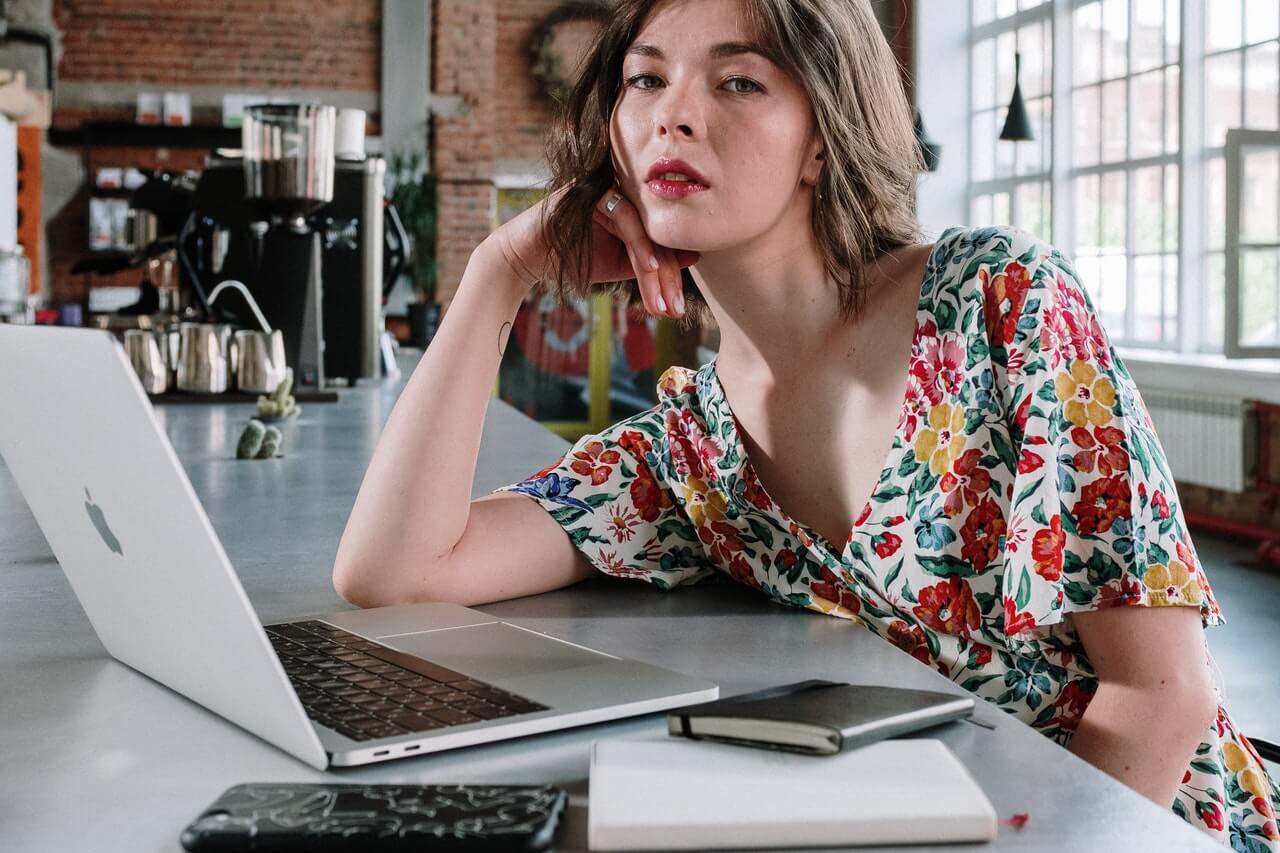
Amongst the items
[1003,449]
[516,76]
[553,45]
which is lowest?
[1003,449]

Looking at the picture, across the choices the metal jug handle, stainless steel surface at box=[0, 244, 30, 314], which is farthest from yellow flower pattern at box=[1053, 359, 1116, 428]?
stainless steel surface at box=[0, 244, 30, 314]

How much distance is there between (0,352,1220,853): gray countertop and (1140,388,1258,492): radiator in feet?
15.3

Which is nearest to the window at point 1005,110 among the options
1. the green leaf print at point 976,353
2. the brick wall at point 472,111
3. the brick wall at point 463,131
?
the brick wall at point 472,111

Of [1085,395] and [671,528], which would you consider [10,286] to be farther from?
[1085,395]

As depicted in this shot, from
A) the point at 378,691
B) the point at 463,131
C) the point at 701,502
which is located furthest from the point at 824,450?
the point at 463,131

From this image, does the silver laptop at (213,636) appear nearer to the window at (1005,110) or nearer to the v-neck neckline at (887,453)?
the v-neck neckline at (887,453)

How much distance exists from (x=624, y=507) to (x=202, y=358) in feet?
6.14

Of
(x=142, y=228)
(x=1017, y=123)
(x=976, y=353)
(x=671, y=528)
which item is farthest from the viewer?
(x=1017, y=123)

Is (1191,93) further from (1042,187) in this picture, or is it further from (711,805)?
(711,805)

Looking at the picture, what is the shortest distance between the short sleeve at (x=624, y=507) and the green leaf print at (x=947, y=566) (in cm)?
24

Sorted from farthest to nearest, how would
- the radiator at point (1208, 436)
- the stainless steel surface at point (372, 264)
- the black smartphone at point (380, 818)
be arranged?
the radiator at point (1208, 436), the stainless steel surface at point (372, 264), the black smartphone at point (380, 818)

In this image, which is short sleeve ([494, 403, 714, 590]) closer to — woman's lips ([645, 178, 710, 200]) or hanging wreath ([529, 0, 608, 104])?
woman's lips ([645, 178, 710, 200])

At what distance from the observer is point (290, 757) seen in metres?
0.68

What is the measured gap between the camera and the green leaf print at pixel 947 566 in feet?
3.61
